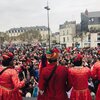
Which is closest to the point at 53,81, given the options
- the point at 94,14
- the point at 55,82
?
the point at 55,82

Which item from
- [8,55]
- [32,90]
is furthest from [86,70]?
[32,90]

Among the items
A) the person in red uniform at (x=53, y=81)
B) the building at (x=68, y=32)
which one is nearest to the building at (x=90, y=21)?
the building at (x=68, y=32)

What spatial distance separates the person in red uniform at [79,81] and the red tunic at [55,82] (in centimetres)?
19

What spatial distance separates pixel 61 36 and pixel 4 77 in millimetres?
133929

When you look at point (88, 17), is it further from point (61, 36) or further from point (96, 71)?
point (96, 71)

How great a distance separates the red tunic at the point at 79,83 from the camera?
8297 millimetres

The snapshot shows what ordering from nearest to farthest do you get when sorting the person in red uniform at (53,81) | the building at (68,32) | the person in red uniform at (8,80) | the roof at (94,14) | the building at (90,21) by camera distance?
1. the person in red uniform at (53,81)
2. the person in red uniform at (8,80)
3. the building at (90,21)
4. the roof at (94,14)
5. the building at (68,32)

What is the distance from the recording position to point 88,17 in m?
125

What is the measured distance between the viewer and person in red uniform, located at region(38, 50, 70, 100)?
8125 mm

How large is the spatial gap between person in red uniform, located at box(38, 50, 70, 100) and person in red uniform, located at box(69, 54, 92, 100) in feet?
0.59

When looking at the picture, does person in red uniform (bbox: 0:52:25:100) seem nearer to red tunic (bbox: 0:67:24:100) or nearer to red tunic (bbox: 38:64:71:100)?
→ red tunic (bbox: 0:67:24:100)

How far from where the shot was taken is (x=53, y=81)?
812cm

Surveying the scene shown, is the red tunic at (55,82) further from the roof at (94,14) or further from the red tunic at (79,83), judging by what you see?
the roof at (94,14)

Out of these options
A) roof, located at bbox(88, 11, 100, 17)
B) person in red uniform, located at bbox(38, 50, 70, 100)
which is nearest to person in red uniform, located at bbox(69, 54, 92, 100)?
person in red uniform, located at bbox(38, 50, 70, 100)
